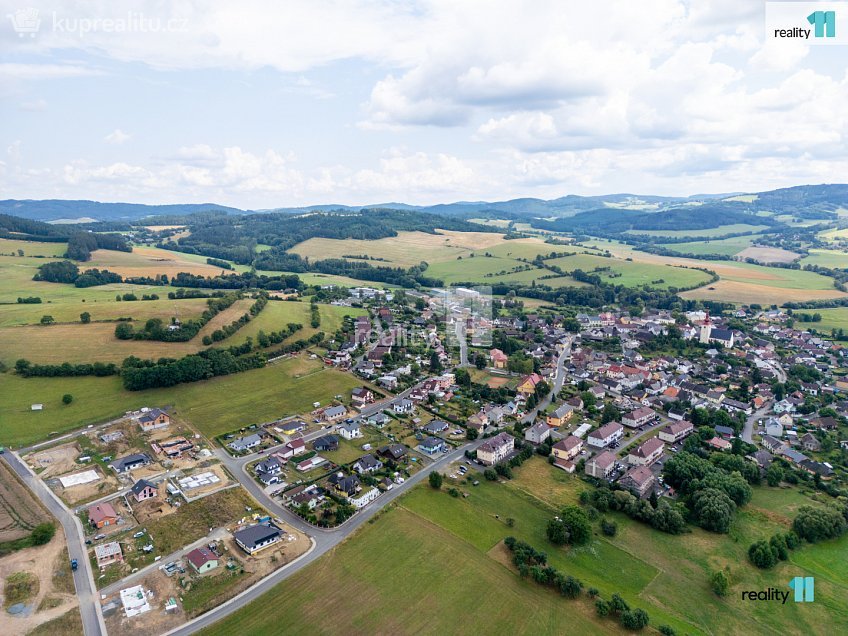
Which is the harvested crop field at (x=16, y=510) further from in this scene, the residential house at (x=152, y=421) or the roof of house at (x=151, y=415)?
the roof of house at (x=151, y=415)

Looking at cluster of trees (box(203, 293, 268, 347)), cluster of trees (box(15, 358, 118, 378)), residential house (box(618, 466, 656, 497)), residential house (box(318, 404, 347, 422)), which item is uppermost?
cluster of trees (box(203, 293, 268, 347))

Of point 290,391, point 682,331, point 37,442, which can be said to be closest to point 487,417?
point 290,391

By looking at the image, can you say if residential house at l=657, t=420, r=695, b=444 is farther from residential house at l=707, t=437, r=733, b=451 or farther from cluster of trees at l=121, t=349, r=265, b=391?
cluster of trees at l=121, t=349, r=265, b=391

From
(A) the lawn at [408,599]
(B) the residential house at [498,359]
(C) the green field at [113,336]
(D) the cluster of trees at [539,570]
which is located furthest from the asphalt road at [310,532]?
(C) the green field at [113,336]

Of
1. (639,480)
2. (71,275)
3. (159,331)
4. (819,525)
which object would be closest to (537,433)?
(639,480)

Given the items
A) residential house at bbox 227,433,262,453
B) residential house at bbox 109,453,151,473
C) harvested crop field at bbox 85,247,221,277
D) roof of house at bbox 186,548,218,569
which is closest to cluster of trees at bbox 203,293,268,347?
residential house at bbox 227,433,262,453

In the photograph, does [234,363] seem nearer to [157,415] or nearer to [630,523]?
[157,415]
